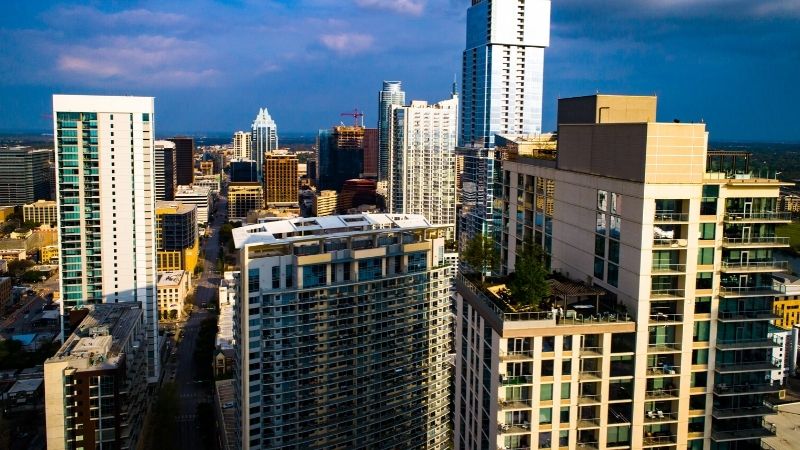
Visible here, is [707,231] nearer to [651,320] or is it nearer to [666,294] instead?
[666,294]

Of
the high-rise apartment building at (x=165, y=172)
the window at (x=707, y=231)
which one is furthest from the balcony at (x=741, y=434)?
the high-rise apartment building at (x=165, y=172)

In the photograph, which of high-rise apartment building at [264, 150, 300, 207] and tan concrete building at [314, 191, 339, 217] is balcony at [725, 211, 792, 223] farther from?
high-rise apartment building at [264, 150, 300, 207]

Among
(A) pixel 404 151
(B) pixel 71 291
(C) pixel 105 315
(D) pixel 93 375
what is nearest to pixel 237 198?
(A) pixel 404 151

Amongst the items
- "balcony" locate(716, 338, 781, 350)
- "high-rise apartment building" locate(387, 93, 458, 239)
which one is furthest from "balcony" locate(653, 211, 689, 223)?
"high-rise apartment building" locate(387, 93, 458, 239)

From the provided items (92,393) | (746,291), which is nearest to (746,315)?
(746,291)

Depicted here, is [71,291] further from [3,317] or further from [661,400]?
[661,400]

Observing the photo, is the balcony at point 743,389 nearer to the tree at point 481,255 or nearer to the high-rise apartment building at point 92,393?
the tree at point 481,255
